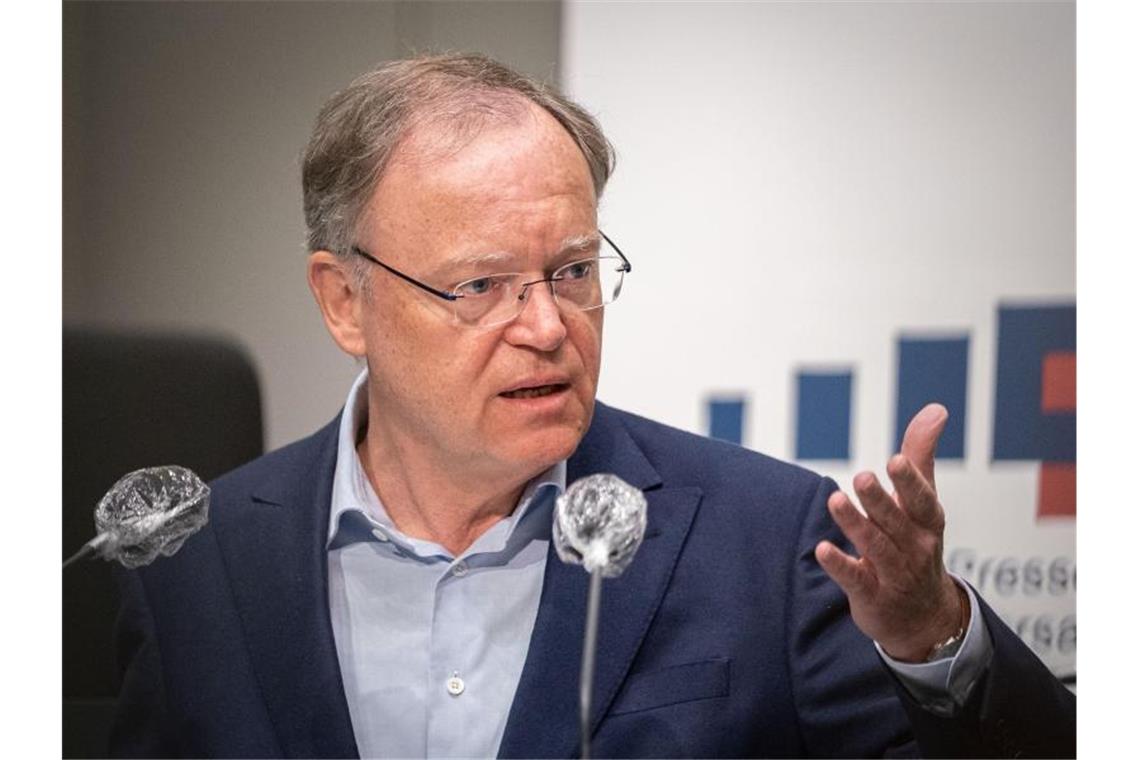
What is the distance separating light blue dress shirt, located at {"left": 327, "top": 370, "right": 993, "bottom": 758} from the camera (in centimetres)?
198

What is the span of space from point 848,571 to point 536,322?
52cm

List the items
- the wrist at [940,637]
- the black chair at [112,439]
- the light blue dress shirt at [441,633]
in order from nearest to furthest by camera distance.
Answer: the wrist at [940,637] < the light blue dress shirt at [441,633] < the black chair at [112,439]

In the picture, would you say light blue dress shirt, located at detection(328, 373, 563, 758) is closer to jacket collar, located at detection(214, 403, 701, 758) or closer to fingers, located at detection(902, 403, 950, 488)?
jacket collar, located at detection(214, 403, 701, 758)

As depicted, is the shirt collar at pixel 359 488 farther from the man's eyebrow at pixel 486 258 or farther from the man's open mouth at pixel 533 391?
the man's eyebrow at pixel 486 258

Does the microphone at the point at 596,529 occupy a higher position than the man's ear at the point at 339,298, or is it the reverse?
the man's ear at the point at 339,298

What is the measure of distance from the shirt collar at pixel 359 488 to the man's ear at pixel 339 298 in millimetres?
57

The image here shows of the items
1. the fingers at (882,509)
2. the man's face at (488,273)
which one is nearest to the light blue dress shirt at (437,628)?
the man's face at (488,273)

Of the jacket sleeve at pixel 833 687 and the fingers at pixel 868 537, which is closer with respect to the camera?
the fingers at pixel 868 537

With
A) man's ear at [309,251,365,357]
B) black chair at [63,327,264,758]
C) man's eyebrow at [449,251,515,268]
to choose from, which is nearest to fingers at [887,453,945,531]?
man's eyebrow at [449,251,515,268]

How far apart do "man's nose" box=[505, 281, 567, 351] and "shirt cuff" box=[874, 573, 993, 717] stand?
61 centimetres

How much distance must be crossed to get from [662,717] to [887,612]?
0.35m

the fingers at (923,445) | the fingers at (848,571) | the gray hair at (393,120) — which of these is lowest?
the fingers at (848,571)

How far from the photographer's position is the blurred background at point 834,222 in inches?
80.4

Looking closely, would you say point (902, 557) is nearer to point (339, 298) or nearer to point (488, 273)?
point (488, 273)
